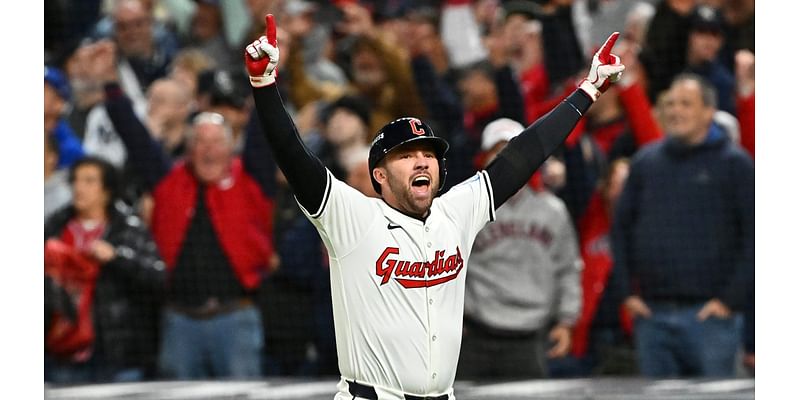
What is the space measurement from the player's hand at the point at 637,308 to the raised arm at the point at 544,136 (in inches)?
103

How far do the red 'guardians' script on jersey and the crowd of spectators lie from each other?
105 inches

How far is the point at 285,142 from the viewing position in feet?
11.5

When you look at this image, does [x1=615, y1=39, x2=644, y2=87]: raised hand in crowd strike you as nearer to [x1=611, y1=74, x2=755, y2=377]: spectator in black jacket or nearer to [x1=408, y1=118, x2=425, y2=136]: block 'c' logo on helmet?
[x1=611, y1=74, x2=755, y2=377]: spectator in black jacket

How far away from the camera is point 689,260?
6.66 metres

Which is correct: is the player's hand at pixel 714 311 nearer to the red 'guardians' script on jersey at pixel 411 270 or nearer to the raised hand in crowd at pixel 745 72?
the raised hand in crowd at pixel 745 72

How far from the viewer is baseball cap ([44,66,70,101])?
750 cm

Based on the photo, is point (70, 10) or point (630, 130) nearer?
point (630, 130)

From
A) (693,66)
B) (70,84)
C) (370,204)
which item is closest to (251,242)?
(70,84)

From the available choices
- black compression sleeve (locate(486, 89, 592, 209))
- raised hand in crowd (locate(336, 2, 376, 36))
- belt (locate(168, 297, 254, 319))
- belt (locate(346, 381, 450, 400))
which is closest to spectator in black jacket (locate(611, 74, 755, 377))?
raised hand in crowd (locate(336, 2, 376, 36))

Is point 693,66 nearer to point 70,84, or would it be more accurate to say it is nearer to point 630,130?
point 630,130

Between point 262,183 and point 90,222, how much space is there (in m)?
0.96

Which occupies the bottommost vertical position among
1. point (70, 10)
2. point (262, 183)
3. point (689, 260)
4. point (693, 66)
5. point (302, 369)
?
point (302, 369)

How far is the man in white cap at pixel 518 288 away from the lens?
6.43 metres

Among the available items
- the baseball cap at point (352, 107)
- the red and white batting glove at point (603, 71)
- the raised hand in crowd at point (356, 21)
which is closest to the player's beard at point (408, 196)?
the red and white batting glove at point (603, 71)
